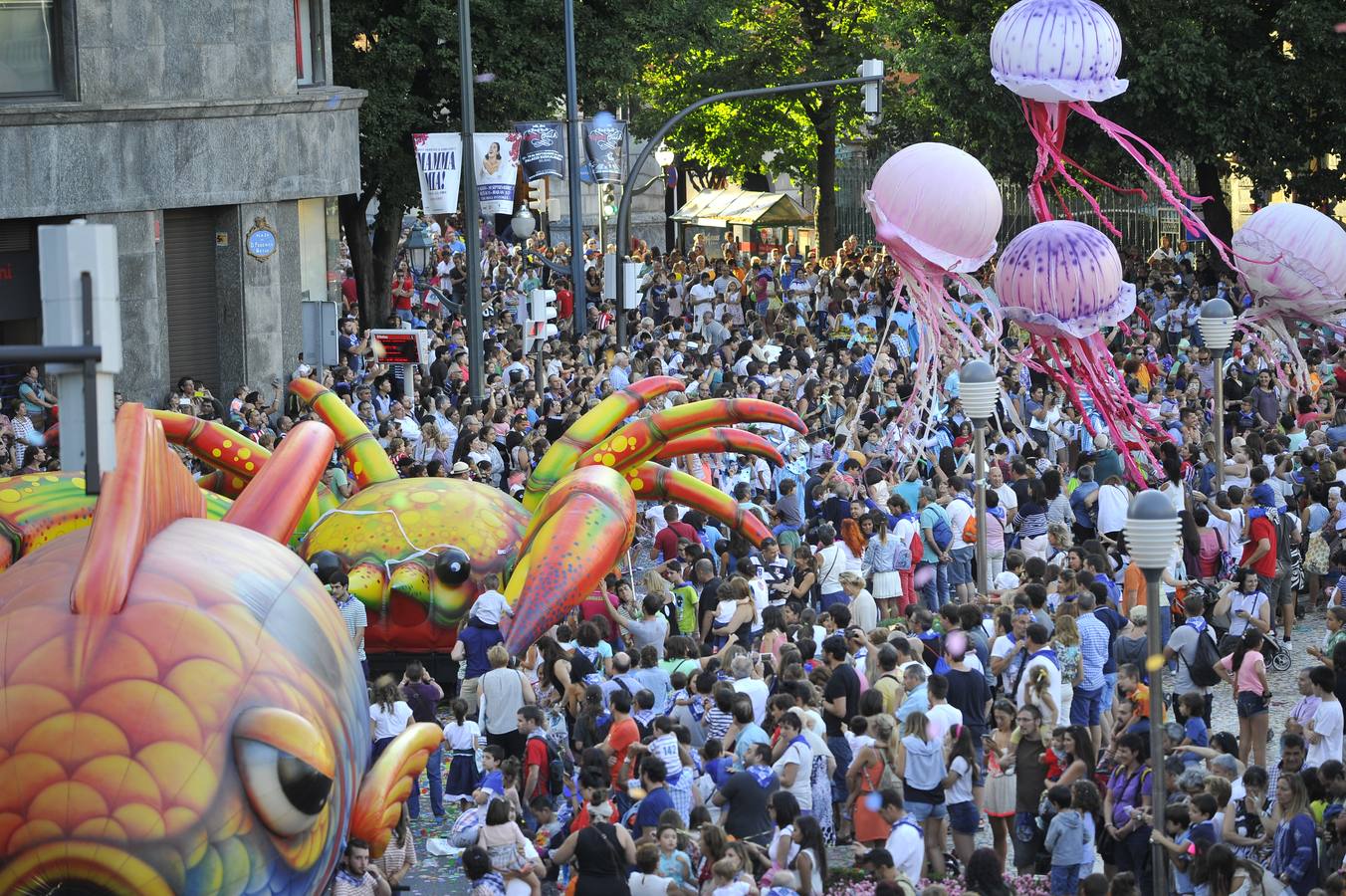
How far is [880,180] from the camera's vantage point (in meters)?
21.1

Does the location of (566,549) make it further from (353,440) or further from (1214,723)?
(1214,723)

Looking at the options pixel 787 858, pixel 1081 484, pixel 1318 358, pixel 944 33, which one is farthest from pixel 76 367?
pixel 944 33

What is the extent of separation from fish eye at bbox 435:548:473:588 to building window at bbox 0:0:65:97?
12301 mm

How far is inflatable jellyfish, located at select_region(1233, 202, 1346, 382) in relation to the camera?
73.7 feet

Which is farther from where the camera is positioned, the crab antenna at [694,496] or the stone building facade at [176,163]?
the stone building facade at [176,163]

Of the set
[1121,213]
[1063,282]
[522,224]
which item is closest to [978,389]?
[1063,282]

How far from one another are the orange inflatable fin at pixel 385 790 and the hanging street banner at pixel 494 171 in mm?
17156

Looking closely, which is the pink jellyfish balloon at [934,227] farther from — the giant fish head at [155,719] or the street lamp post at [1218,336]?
the giant fish head at [155,719]

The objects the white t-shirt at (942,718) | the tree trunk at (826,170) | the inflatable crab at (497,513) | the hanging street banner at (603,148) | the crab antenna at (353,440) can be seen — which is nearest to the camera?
the white t-shirt at (942,718)

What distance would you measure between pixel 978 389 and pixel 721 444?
2079 millimetres

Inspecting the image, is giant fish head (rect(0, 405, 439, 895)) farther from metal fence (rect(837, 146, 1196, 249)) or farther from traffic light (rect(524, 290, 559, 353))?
metal fence (rect(837, 146, 1196, 249))

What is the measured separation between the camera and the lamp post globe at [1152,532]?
10.6 meters

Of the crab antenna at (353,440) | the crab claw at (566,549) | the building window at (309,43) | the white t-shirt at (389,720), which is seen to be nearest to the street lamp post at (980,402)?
the crab claw at (566,549)

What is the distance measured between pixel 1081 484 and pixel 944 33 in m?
20.5
